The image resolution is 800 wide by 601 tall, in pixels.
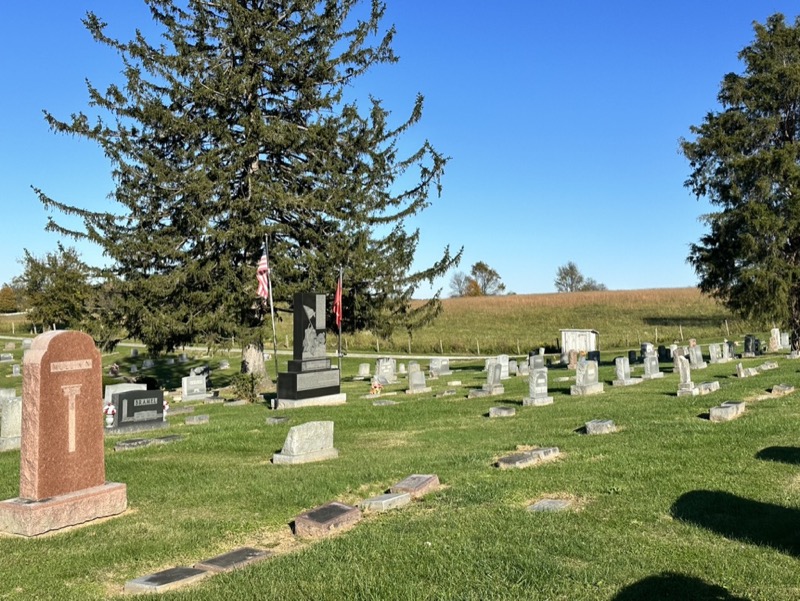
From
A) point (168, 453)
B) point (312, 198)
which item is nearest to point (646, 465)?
point (168, 453)

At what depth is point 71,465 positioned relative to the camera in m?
7.18

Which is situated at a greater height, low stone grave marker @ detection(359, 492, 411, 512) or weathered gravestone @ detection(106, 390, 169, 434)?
weathered gravestone @ detection(106, 390, 169, 434)

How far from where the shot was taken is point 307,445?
10078 mm

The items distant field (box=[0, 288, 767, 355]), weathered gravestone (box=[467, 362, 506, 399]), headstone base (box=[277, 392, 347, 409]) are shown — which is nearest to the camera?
headstone base (box=[277, 392, 347, 409])

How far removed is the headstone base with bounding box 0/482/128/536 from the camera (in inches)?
261

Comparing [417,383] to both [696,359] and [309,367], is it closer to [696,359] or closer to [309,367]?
[309,367]

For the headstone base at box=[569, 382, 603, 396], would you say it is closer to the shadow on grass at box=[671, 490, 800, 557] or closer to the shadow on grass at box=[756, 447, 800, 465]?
the shadow on grass at box=[756, 447, 800, 465]

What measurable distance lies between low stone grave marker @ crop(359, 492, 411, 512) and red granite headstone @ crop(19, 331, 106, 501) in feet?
9.90

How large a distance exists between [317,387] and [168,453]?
7.52 metres

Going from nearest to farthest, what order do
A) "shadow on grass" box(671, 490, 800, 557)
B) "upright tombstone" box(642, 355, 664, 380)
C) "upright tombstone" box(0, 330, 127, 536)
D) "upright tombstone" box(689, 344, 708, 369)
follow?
"shadow on grass" box(671, 490, 800, 557)
"upright tombstone" box(0, 330, 127, 536)
"upright tombstone" box(642, 355, 664, 380)
"upright tombstone" box(689, 344, 708, 369)

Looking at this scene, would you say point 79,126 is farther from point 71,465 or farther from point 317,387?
point 71,465

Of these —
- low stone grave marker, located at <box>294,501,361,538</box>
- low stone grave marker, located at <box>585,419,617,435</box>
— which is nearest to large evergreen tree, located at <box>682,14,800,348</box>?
low stone grave marker, located at <box>585,419,617,435</box>

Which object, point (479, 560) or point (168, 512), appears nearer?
point (479, 560)

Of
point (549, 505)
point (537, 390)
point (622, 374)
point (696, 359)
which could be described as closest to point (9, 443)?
point (549, 505)
